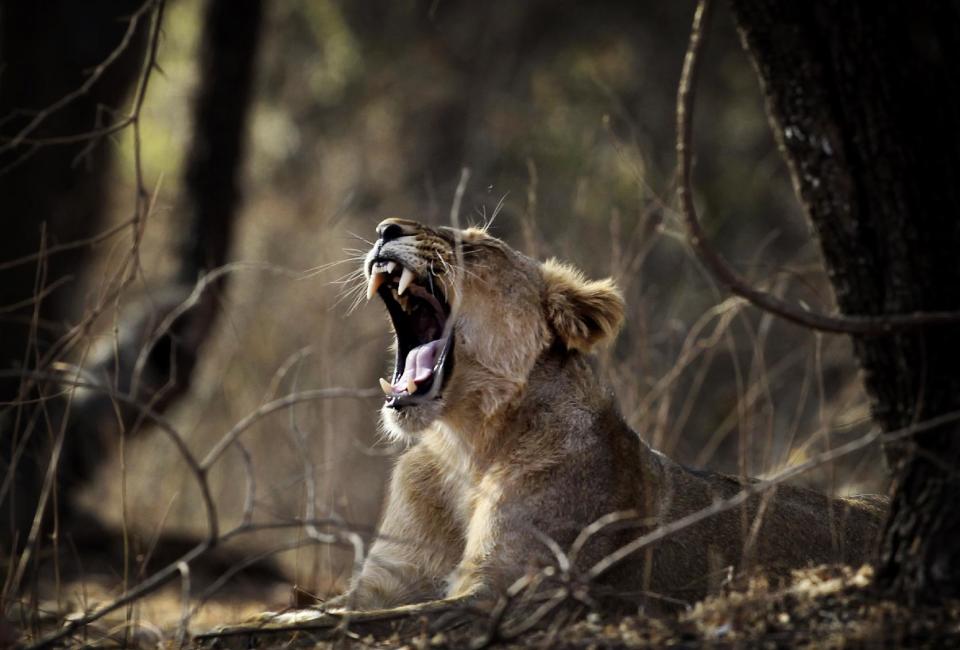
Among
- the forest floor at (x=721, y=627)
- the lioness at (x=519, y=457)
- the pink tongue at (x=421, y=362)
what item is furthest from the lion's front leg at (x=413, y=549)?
the forest floor at (x=721, y=627)

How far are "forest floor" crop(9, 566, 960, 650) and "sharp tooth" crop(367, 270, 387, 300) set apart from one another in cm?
115

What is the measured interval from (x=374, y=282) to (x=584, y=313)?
2.38 ft

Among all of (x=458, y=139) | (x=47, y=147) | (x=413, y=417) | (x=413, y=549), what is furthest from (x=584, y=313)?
(x=458, y=139)

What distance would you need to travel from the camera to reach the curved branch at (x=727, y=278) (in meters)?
2.79

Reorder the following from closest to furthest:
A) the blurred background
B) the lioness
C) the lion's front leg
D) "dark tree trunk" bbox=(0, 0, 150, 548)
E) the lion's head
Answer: the lioness < the lion's front leg < the lion's head < "dark tree trunk" bbox=(0, 0, 150, 548) < the blurred background

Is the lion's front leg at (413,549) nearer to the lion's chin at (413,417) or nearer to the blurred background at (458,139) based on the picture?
the lion's chin at (413,417)

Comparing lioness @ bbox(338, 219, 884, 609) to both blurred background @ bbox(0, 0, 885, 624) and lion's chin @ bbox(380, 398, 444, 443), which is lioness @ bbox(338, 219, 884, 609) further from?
blurred background @ bbox(0, 0, 885, 624)

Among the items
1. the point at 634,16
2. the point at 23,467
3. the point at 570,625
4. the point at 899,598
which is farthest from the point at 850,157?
the point at 634,16

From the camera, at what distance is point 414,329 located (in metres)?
4.59

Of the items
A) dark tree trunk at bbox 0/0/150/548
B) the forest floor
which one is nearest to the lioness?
the forest floor

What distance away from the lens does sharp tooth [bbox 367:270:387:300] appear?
4.24 m

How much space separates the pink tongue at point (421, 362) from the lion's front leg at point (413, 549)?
0.89 ft

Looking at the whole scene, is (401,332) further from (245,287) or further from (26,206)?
(245,287)

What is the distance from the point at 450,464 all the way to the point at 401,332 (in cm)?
56
